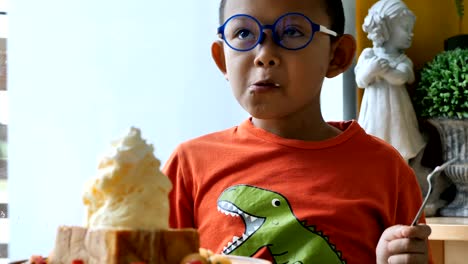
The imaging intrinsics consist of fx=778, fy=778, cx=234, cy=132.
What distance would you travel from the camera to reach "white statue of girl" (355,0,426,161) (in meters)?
2.02

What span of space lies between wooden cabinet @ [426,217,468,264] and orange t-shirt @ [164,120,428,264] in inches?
24.0

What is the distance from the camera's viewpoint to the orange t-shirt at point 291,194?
1071mm

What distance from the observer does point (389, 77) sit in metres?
2.03

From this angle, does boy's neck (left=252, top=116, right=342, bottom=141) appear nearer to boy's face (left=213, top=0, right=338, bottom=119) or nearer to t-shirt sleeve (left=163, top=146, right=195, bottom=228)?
boy's face (left=213, top=0, right=338, bottom=119)

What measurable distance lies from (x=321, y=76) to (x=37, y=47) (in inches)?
28.7

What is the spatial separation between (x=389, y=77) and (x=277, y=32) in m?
0.97

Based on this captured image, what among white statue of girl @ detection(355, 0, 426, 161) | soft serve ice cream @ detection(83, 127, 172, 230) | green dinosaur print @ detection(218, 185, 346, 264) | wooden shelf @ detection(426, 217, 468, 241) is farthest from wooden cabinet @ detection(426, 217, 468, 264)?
soft serve ice cream @ detection(83, 127, 172, 230)

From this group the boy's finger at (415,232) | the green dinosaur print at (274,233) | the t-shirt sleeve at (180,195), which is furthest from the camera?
the t-shirt sleeve at (180,195)

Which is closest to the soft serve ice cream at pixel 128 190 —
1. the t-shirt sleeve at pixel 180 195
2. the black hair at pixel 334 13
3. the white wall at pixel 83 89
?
the t-shirt sleeve at pixel 180 195

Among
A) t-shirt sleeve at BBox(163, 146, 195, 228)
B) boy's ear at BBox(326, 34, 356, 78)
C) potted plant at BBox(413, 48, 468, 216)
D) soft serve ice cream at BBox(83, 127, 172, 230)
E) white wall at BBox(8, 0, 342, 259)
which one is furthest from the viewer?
potted plant at BBox(413, 48, 468, 216)

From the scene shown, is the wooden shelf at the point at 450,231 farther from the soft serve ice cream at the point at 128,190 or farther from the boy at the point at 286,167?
the soft serve ice cream at the point at 128,190

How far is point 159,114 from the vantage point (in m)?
1.85

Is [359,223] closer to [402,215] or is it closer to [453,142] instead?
[402,215]

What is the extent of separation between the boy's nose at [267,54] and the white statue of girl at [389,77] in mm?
941
